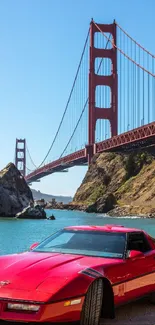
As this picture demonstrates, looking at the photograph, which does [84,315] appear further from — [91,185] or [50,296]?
[91,185]

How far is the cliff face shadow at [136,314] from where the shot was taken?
18.2 ft

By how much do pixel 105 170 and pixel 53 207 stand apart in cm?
2226

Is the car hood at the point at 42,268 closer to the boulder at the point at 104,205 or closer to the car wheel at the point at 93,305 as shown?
the car wheel at the point at 93,305

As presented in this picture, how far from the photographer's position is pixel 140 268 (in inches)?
239

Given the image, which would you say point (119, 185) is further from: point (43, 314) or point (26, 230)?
point (43, 314)

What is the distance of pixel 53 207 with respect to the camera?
363 ft

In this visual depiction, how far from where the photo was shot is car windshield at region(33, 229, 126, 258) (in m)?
5.91

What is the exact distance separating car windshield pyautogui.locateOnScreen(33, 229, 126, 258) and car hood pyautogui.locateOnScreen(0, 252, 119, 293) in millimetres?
209

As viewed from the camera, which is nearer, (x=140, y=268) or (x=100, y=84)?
(x=140, y=268)

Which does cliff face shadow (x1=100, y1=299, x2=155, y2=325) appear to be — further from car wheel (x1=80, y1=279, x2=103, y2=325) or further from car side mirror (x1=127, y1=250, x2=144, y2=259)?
car side mirror (x1=127, y1=250, x2=144, y2=259)

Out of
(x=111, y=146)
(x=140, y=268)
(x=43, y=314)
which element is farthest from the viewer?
(x=111, y=146)

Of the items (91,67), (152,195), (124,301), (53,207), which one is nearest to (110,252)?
(124,301)

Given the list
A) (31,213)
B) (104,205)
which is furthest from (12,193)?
(104,205)

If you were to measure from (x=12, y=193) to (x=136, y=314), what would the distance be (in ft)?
164
